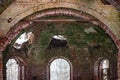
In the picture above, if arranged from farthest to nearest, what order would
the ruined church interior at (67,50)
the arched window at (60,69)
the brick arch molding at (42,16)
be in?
1. the arched window at (60,69)
2. the ruined church interior at (67,50)
3. the brick arch molding at (42,16)

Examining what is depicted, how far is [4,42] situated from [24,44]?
223 inches

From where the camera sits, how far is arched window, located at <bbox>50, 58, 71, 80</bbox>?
29564 millimetres

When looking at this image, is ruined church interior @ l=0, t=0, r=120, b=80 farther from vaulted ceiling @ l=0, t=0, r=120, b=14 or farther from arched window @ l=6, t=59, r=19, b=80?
arched window @ l=6, t=59, r=19, b=80

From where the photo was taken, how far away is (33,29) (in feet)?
61.3

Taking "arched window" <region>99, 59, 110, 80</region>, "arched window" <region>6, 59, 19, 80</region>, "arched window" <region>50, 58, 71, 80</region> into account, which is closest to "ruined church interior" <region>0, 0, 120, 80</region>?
"arched window" <region>99, 59, 110, 80</region>

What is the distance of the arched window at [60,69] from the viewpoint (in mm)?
29564

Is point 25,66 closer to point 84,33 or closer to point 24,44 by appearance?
point 24,44

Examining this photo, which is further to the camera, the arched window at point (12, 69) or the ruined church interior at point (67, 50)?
the arched window at point (12, 69)

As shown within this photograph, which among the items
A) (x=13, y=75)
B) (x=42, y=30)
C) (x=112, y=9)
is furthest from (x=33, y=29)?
(x=13, y=75)

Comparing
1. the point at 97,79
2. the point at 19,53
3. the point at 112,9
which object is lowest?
the point at 97,79

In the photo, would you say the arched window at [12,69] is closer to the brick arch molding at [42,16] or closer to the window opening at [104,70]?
the window opening at [104,70]

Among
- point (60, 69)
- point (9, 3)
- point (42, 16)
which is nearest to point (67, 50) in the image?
point (42, 16)

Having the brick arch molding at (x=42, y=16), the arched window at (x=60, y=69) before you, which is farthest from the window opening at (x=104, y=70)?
the arched window at (x=60, y=69)

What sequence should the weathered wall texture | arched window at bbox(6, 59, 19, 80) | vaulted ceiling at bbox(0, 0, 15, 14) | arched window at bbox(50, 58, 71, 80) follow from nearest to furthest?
1. vaulted ceiling at bbox(0, 0, 15, 14)
2. the weathered wall texture
3. arched window at bbox(6, 59, 19, 80)
4. arched window at bbox(50, 58, 71, 80)
